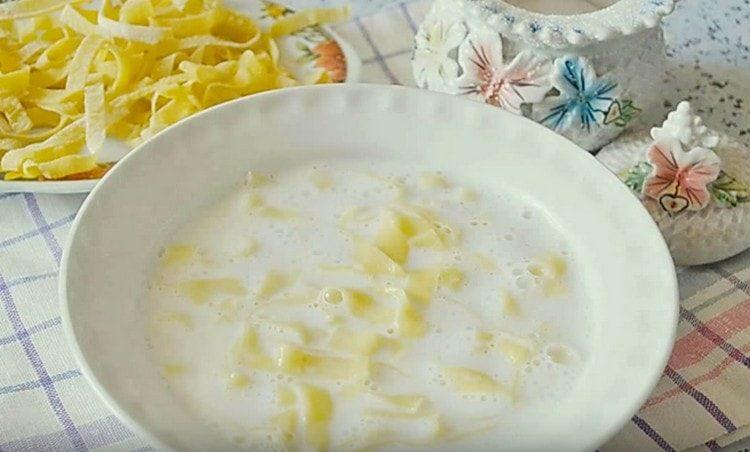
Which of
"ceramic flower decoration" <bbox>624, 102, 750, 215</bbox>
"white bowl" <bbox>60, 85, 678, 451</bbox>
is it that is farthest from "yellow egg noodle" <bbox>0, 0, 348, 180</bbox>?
"ceramic flower decoration" <bbox>624, 102, 750, 215</bbox>

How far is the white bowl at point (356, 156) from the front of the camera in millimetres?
671

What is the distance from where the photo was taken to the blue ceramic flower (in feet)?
3.03

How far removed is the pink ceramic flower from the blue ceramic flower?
0.25 ft

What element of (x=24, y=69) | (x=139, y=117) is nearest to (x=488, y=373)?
(x=139, y=117)

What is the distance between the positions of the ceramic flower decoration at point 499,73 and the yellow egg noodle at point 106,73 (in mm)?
187

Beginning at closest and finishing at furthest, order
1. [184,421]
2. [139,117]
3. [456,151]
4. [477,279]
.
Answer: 1. [184,421]
2. [477,279]
3. [456,151]
4. [139,117]

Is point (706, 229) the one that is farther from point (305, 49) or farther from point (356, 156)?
point (305, 49)

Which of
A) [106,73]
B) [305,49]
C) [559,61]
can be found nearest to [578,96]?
[559,61]

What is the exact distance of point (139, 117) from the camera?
104 centimetres

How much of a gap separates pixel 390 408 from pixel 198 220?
239mm

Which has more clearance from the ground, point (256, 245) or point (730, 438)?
point (256, 245)

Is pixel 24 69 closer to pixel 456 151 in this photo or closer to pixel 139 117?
pixel 139 117

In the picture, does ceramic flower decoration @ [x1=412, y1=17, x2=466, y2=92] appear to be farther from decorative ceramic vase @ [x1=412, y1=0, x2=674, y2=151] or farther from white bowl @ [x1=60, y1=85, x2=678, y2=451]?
white bowl @ [x1=60, y1=85, x2=678, y2=451]

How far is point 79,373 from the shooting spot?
0.83 m
